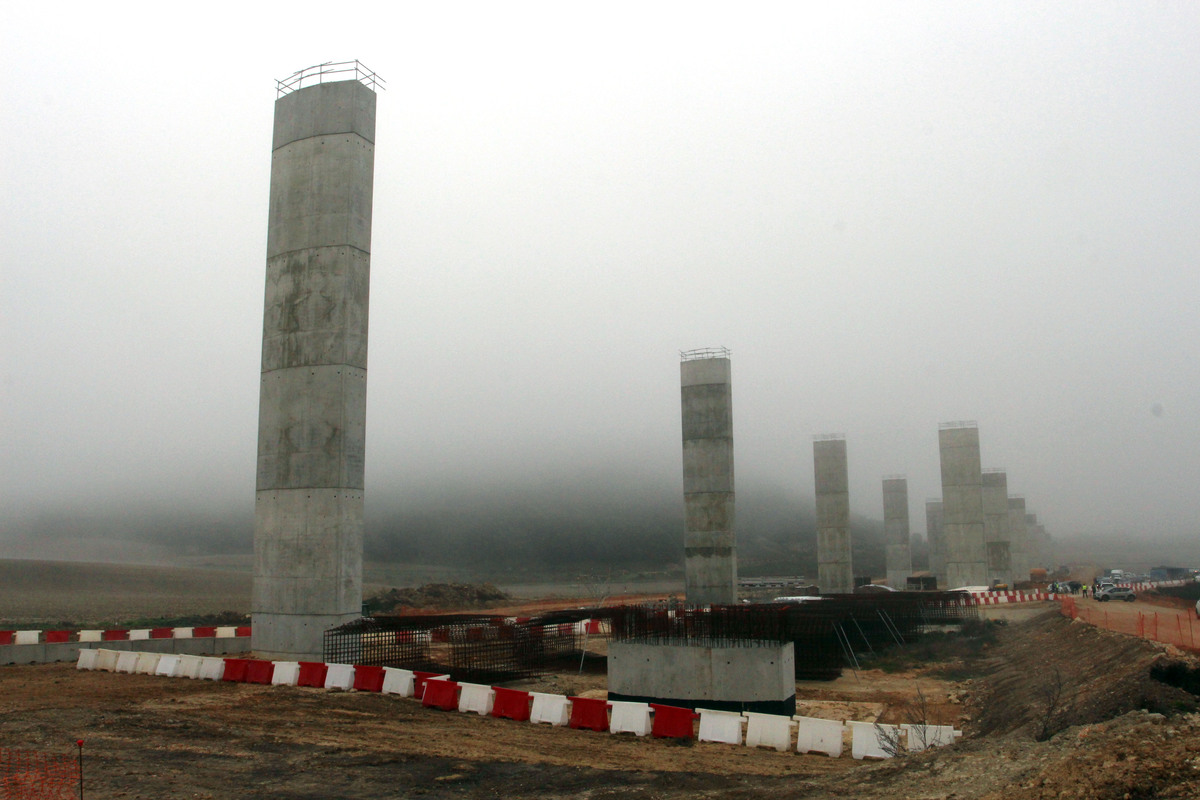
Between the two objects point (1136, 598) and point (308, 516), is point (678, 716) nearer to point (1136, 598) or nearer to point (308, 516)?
point (308, 516)

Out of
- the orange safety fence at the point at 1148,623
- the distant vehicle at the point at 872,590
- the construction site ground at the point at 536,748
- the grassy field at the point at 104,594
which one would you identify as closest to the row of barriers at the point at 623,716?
the construction site ground at the point at 536,748

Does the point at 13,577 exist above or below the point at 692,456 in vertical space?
below

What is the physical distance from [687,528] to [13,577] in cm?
8112

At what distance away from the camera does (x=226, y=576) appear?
113m

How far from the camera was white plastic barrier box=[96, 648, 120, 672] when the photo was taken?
21.7 metres

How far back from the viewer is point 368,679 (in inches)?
724

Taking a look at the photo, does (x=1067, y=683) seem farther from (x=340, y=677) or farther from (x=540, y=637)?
(x=340, y=677)

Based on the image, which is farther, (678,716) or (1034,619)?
(1034,619)

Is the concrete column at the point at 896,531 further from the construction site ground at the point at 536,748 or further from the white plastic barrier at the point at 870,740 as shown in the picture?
the white plastic barrier at the point at 870,740

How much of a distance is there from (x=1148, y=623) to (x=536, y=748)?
27.3 m

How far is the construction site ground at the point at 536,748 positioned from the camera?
924 centimetres

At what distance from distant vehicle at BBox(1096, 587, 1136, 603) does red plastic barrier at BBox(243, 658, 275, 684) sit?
45500 millimetres

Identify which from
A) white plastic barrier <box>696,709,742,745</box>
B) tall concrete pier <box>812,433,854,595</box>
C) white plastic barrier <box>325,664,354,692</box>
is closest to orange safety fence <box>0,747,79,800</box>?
white plastic barrier <box>325,664,354,692</box>

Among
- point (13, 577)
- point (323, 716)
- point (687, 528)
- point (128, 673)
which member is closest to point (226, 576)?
point (13, 577)
